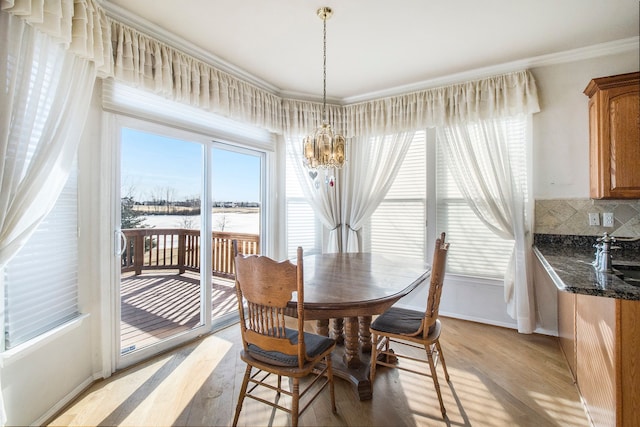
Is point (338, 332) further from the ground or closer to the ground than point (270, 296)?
closer to the ground

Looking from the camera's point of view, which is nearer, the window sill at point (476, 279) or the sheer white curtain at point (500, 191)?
the sheer white curtain at point (500, 191)

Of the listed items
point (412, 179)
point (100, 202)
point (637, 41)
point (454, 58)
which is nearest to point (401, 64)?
point (454, 58)

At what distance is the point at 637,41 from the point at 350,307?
336cm

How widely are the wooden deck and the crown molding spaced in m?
3.07

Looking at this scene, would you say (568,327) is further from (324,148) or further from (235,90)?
(235,90)

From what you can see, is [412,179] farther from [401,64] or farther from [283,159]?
[283,159]

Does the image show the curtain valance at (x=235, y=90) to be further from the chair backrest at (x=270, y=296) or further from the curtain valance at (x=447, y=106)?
the chair backrest at (x=270, y=296)

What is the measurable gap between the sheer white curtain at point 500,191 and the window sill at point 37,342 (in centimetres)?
354

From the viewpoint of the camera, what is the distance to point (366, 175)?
3705 millimetres

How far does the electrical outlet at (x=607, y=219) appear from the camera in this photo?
2.51m

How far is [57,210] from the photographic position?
1.89 meters

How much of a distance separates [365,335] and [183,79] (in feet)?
8.67

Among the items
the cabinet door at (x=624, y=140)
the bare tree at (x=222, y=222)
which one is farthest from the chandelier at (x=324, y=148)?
the cabinet door at (x=624, y=140)

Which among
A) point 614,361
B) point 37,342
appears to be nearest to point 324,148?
point 614,361
